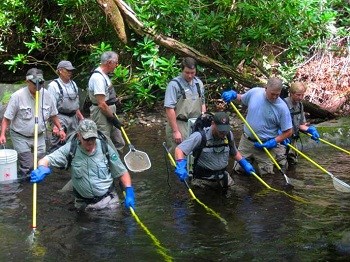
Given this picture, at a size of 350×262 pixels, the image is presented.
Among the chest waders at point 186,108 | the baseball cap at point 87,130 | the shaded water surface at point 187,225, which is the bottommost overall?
the shaded water surface at point 187,225

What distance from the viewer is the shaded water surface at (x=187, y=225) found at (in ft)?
20.3

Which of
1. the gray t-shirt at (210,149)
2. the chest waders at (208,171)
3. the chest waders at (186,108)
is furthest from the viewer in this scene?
the chest waders at (186,108)

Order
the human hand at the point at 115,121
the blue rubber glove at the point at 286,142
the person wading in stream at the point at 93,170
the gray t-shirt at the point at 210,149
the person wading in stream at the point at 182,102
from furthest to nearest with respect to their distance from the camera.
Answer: the blue rubber glove at the point at 286,142, the human hand at the point at 115,121, the person wading in stream at the point at 182,102, the gray t-shirt at the point at 210,149, the person wading in stream at the point at 93,170

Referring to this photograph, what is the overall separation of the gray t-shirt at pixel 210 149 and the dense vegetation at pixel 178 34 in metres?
5.28

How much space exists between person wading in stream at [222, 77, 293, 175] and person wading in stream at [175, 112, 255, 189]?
916 millimetres

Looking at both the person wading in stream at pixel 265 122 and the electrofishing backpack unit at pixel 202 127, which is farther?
the person wading in stream at pixel 265 122

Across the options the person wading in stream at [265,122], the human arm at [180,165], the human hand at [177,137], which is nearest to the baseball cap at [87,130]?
the human arm at [180,165]

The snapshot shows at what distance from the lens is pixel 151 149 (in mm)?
11180

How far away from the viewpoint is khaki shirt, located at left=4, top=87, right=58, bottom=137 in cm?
842

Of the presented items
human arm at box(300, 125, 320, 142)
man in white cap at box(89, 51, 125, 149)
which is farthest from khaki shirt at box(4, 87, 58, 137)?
human arm at box(300, 125, 320, 142)

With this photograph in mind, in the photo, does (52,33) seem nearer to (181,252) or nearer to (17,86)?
(17,86)

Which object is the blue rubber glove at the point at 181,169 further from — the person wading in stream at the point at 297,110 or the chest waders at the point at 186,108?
the person wading in stream at the point at 297,110

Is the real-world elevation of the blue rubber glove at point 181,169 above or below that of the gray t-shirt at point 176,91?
below

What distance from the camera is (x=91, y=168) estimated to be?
671 centimetres
